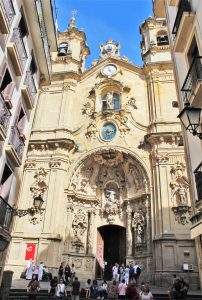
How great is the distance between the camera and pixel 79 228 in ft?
66.7

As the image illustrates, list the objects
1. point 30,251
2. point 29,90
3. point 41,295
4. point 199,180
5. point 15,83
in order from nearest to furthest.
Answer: point 199,180, point 15,83, point 29,90, point 41,295, point 30,251

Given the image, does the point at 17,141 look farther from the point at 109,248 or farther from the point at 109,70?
the point at 109,70

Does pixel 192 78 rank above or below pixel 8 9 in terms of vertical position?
below

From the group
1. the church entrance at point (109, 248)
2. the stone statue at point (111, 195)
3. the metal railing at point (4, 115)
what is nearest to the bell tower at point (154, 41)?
the stone statue at point (111, 195)

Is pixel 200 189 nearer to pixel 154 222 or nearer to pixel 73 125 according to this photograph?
pixel 154 222

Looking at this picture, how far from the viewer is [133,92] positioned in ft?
80.5

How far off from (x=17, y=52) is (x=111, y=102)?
1351 cm

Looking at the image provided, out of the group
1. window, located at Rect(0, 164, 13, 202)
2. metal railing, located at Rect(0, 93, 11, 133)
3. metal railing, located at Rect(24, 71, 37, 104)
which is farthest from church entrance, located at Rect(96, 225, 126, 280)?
metal railing, located at Rect(0, 93, 11, 133)

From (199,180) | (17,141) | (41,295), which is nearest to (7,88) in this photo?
(17,141)

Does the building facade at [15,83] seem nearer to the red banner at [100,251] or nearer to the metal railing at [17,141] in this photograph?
the metal railing at [17,141]

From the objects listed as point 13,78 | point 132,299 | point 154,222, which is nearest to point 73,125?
point 154,222

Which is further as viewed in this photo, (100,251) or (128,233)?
(100,251)

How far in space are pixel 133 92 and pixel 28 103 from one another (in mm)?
12890

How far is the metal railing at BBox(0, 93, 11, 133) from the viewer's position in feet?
32.6
